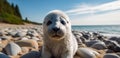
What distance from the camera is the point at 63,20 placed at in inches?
158

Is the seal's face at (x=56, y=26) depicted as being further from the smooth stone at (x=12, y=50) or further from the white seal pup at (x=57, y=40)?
the smooth stone at (x=12, y=50)

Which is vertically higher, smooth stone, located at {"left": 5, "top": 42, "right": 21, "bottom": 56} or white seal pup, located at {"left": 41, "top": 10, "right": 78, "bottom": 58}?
white seal pup, located at {"left": 41, "top": 10, "right": 78, "bottom": 58}

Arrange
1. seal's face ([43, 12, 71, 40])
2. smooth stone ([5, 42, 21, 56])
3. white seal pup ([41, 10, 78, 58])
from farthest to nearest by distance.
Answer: smooth stone ([5, 42, 21, 56]) < white seal pup ([41, 10, 78, 58]) < seal's face ([43, 12, 71, 40])

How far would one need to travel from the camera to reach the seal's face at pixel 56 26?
375 centimetres

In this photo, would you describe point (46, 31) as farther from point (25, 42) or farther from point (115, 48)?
point (115, 48)

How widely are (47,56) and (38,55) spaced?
509 mm

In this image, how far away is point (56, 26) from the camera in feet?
12.4

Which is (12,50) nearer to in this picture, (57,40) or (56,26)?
(57,40)

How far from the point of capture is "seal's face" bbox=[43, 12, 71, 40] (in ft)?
12.3

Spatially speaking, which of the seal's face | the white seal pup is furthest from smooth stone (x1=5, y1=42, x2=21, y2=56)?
the seal's face

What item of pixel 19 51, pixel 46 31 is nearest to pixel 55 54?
pixel 46 31

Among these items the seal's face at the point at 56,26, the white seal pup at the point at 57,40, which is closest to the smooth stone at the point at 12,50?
the white seal pup at the point at 57,40

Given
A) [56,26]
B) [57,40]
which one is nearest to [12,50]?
[57,40]

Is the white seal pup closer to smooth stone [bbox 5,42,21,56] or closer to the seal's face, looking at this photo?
the seal's face
